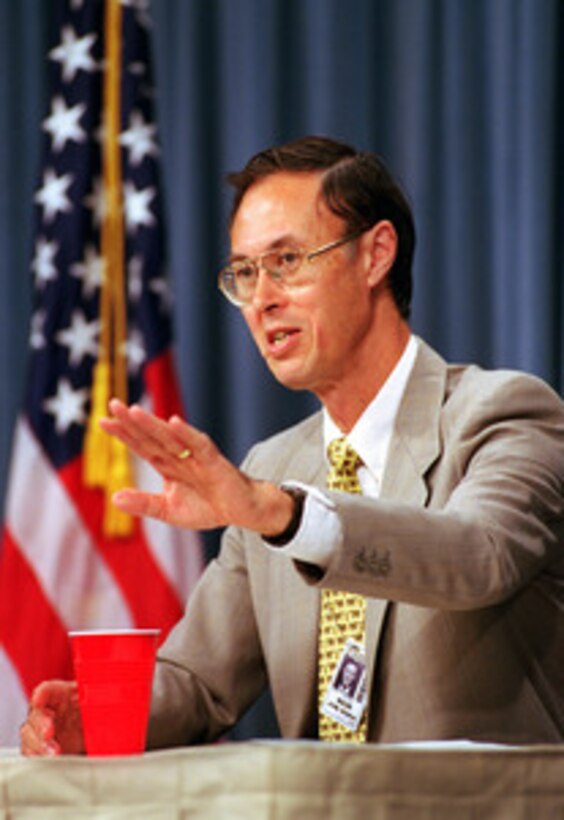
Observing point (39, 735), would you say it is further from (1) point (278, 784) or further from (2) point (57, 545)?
(2) point (57, 545)

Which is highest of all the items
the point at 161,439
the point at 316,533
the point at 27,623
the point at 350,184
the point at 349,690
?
the point at 350,184

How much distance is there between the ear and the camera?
93.6 inches

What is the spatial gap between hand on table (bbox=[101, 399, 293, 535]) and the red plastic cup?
0.51 feet

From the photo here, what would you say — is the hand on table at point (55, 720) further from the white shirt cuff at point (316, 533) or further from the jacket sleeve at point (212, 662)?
the white shirt cuff at point (316, 533)

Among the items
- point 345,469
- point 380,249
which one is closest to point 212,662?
point 345,469

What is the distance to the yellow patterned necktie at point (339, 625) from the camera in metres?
2.07

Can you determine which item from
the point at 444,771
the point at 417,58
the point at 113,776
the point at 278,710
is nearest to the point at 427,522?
the point at 444,771

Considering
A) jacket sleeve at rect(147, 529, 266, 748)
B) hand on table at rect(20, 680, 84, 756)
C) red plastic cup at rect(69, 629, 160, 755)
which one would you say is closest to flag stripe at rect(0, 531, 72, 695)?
jacket sleeve at rect(147, 529, 266, 748)

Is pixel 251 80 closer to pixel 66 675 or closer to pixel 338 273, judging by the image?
pixel 338 273

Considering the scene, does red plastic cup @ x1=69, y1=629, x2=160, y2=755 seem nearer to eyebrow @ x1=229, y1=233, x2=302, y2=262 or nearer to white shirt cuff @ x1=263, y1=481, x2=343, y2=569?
white shirt cuff @ x1=263, y1=481, x2=343, y2=569

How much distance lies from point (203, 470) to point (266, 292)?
0.88 metres

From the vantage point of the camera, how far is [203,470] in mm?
1391

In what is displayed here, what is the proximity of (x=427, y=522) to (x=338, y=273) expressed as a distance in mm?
835

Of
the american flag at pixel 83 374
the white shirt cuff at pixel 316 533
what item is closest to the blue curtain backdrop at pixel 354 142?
the american flag at pixel 83 374
